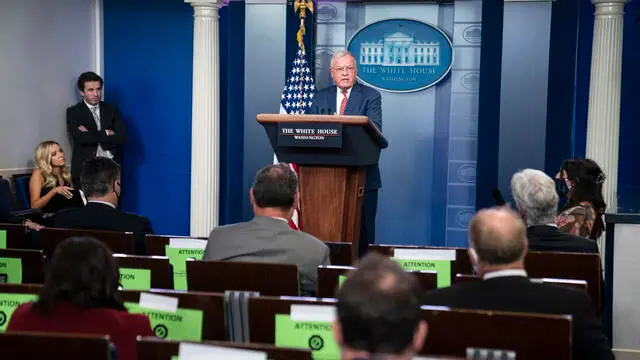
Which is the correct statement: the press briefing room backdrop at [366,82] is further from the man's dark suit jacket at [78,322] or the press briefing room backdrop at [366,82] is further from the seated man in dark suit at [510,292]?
the man's dark suit jacket at [78,322]

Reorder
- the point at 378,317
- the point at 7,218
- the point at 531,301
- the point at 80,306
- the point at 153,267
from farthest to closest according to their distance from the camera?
the point at 7,218 → the point at 153,267 → the point at 531,301 → the point at 80,306 → the point at 378,317

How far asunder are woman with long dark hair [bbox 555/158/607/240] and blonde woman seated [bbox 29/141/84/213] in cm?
381

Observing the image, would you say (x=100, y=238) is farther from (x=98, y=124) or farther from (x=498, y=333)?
(x=98, y=124)

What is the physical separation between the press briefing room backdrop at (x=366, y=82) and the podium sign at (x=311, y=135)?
272cm

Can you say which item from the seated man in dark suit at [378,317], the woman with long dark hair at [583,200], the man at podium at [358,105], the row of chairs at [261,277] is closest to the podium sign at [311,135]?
the man at podium at [358,105]

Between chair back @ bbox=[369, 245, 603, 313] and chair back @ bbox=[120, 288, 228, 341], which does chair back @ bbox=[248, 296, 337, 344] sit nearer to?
chair back @ bbox=[120, 288, 228, 341]

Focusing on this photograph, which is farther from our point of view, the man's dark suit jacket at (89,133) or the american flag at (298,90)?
the man's dark suit jacket at (89,133)

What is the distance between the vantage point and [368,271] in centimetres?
143

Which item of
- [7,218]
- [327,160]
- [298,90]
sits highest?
[298,90]

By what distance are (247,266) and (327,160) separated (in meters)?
1.65

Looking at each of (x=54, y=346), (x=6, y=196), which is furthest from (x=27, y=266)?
(x=6, y=196)

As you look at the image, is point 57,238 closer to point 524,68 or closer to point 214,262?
point 214,262

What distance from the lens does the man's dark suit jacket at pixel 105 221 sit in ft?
12.9

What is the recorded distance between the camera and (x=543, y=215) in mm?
3490
